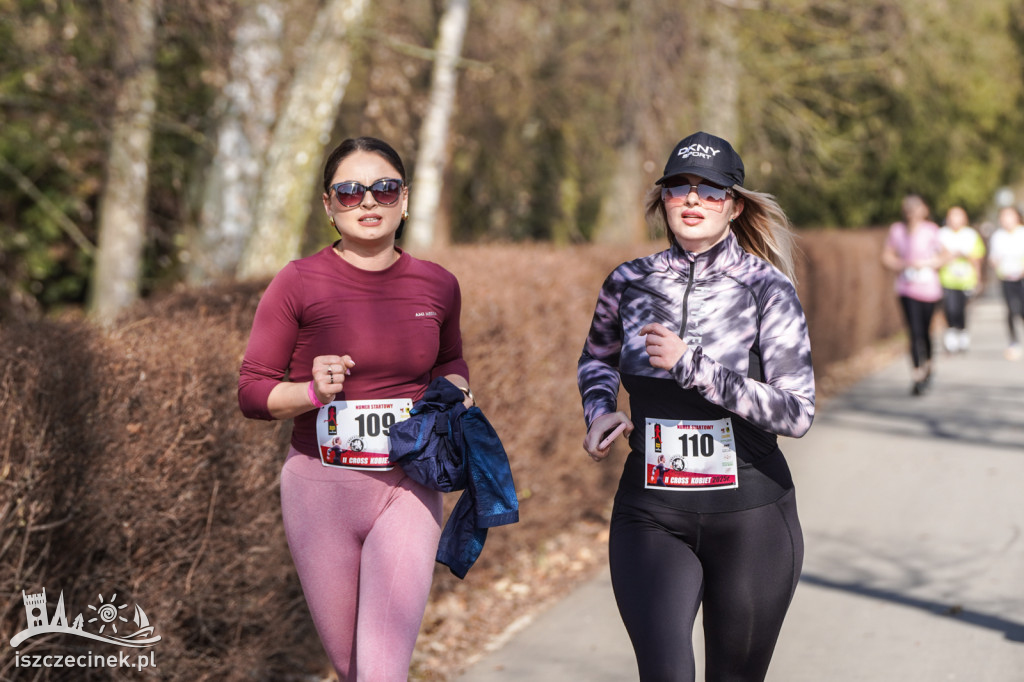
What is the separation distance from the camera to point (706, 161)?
3.40 meters

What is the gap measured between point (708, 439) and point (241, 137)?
9.26 metres

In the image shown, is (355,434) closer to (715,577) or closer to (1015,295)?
(715,577)

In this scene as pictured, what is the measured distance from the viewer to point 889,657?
5438 mm

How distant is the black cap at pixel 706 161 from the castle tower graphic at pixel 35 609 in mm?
2200

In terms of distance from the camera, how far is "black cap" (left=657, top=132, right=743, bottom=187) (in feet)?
11.1

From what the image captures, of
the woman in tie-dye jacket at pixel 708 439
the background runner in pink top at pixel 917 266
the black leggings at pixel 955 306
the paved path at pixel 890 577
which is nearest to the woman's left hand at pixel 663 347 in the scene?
the woman in tie-dye jacket at pixel 708 439

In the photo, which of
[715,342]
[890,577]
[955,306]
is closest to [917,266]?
[955,306]

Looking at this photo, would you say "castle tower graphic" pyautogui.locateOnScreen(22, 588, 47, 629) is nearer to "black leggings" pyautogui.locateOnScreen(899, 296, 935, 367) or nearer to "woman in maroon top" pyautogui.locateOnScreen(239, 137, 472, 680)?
"woman in maroon top" pyautogui.locateOnScreen(239, 137, 472, 680)

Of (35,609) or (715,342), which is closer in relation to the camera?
(715,342)

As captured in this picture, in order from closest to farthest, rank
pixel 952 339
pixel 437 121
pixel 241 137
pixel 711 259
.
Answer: pixel 711 259
pixel 241 137
pixel 437 121
pixel 952 339

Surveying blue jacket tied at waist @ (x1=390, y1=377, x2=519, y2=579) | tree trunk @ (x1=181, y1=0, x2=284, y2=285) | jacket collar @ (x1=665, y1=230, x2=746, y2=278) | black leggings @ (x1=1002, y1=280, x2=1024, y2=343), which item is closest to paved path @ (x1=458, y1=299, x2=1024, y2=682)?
blue jacket tied at waist @ (x1=390, y1=377, x2=519, y2=579)

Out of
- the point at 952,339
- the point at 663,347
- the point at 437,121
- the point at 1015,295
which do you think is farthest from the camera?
the point at 1015,295

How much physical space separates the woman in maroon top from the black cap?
788 mm

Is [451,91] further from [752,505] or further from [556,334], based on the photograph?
[752,505]
